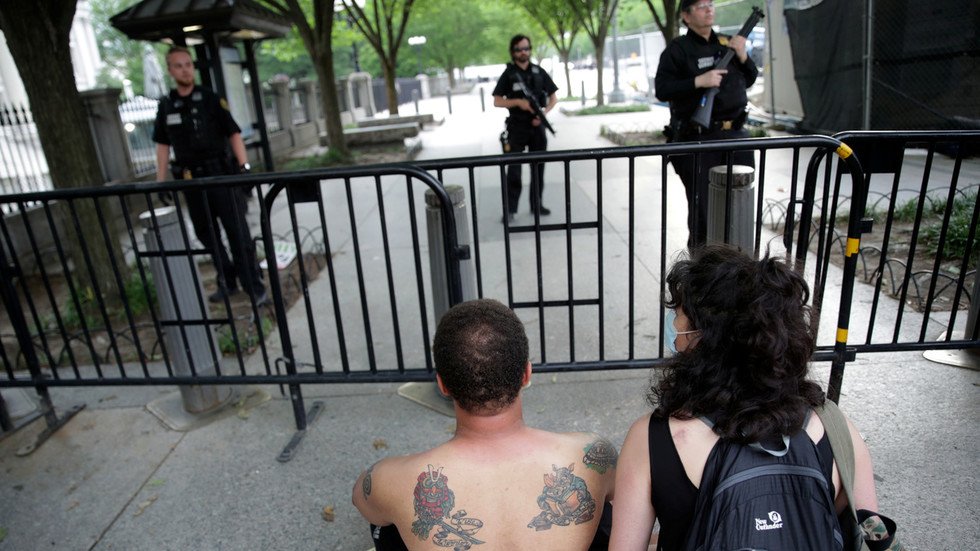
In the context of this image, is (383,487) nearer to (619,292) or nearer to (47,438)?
(47,438)

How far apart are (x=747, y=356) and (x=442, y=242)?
81.9 inches

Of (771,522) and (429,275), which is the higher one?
(771,522)

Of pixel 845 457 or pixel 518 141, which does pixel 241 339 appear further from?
pixel 845 457

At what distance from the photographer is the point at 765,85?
14383mm

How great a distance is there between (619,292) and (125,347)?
11.9ft

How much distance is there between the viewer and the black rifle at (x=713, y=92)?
4.32 metres

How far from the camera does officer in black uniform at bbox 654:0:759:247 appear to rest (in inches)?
171

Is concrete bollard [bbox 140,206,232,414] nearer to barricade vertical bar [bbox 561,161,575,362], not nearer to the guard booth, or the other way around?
barricade vertical bar [bbox 561,161,575,362]

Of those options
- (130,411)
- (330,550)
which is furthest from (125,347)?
(330,550)

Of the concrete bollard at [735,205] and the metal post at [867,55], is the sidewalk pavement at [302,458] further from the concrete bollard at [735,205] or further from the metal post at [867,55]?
the metal post at [867,55]

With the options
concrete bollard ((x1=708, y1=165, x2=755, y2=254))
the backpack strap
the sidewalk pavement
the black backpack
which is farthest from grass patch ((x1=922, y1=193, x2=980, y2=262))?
the black backpack

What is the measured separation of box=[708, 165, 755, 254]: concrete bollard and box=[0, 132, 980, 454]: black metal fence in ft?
0.32

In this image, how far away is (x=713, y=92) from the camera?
436 cm

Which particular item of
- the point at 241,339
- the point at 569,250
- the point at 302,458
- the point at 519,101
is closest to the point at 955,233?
the point at 569,250
